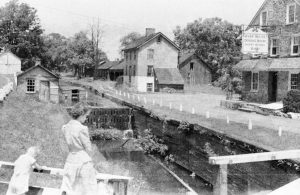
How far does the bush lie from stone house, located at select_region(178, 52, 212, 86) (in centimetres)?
3477

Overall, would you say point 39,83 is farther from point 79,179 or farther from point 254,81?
point 79,179

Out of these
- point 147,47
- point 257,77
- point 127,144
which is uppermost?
point 147,47

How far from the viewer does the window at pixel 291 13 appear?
28323 millimetres

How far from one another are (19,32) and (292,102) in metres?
48.2

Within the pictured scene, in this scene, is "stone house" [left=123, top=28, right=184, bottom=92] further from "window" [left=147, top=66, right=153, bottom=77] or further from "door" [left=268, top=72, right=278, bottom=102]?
"door" [left=268, top=72, right=278, bottom=102]

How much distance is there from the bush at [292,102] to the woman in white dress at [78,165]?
20323 mm

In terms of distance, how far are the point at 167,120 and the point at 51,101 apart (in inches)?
727

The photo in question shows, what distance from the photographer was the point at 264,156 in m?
6.37

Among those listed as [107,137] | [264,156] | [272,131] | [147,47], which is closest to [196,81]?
[147,47]

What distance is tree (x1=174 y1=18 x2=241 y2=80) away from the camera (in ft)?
213

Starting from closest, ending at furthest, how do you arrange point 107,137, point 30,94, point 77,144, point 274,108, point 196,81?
point 77,144 → point 274,108 → point 107,137 → point 30,94 → point 196,81

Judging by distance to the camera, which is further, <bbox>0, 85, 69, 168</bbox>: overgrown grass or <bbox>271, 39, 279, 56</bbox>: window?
<bbox>271, 39, 279, 56</bbox>: window

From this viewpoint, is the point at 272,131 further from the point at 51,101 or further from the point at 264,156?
the point at 51,101

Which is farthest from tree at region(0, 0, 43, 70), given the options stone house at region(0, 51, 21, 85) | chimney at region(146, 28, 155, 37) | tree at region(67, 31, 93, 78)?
chimney at region(146, 28, 155, 37)
